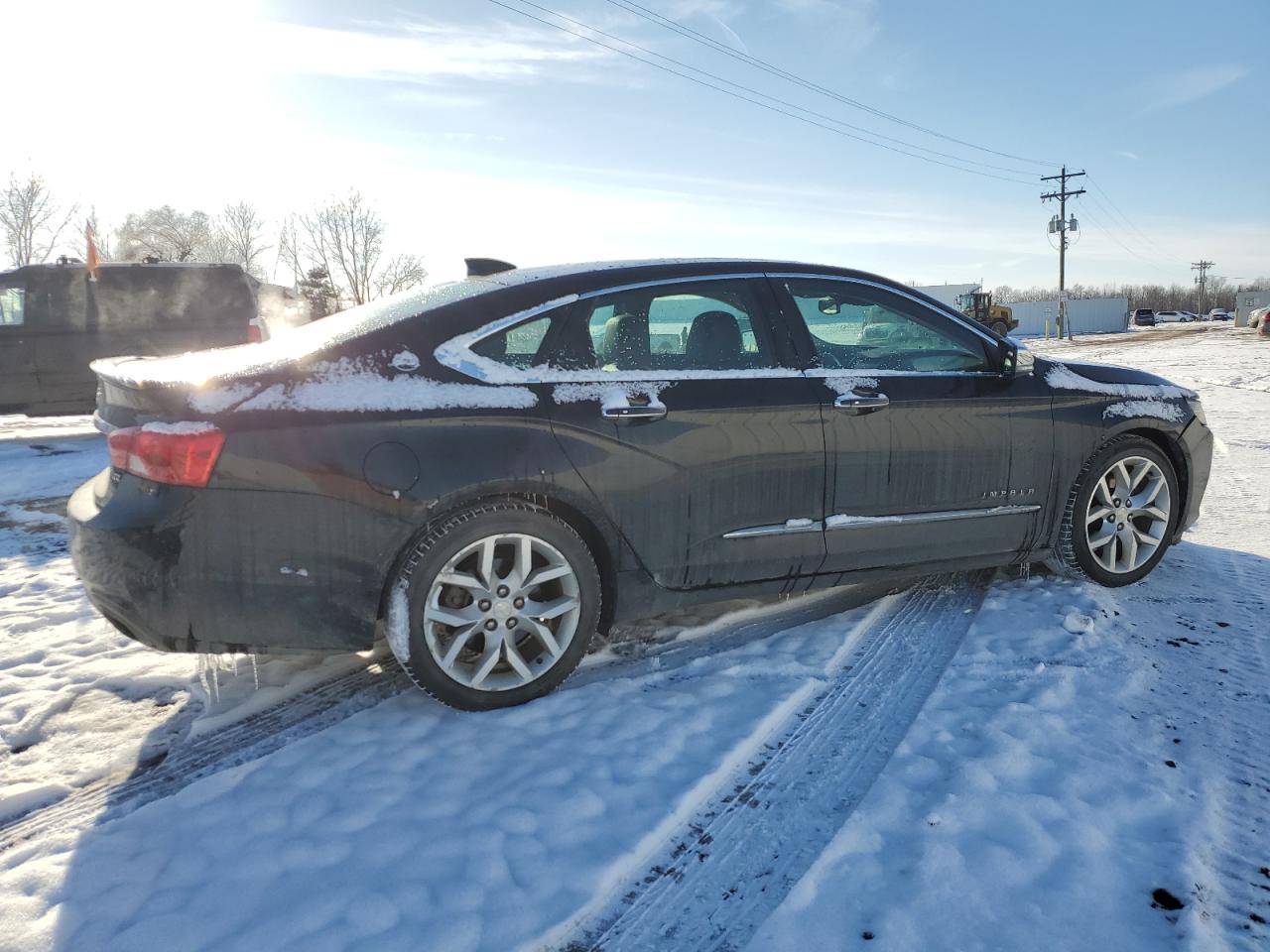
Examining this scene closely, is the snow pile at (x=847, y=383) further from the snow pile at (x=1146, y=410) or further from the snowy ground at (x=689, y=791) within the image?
the snow pile at (x=1146, y=410)

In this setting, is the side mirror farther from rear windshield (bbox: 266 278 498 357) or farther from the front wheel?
rear windshield (bbox: 266 278 498 357)

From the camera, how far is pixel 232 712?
286cm

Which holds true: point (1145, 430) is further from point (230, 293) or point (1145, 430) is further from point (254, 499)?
point (230, 293)

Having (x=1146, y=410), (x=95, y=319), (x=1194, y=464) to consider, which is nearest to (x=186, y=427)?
(x=1146, y=410)

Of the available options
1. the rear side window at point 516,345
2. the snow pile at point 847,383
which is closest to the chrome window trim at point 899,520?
the snow pile at point 847,383

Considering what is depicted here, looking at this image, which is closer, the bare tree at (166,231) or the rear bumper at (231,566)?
the rear bumper at (231,566)

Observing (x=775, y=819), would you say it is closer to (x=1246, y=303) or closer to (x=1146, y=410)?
(x=1146, y=410)

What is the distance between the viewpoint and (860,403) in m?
3.25

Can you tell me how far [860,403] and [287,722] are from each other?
245 cm

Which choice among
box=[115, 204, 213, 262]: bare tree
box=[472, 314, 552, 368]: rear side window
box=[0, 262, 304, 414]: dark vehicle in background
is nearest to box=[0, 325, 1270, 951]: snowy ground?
box=[472, 314, 552, 368]: rear side window

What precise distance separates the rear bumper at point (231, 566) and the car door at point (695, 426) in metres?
0.82

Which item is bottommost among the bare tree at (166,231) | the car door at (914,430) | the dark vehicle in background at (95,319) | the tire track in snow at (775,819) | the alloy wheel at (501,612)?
the tire track in snow at (775,819)

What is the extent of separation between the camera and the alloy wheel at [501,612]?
8.95 feet

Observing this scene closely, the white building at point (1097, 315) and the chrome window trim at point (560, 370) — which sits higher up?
the white building at point (1097, 315)
